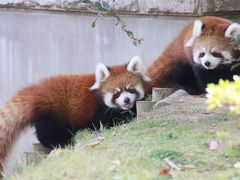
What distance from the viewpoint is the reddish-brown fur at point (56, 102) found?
19.3ft

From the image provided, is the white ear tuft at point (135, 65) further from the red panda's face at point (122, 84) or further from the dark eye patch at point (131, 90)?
the dark eye patch at point (131, 90)

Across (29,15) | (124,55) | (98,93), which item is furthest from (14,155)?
(29,15)

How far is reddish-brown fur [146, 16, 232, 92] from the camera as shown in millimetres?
5867

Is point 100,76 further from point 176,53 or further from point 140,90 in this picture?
point 176,53

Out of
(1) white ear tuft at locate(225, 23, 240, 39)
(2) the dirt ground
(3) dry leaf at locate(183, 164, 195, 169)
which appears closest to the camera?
(3) dry leaf at locate(183, 164, 195, 169)

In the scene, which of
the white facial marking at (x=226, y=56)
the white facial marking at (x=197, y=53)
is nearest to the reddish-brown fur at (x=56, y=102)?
the white facial marking at (x=197, y=53)

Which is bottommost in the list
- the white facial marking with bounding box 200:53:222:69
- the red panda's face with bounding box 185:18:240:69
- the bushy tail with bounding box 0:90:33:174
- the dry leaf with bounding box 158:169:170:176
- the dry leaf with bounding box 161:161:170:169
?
the bushy tail with bounding box 0:90:33:174

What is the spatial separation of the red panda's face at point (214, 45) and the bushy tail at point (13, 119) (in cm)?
157

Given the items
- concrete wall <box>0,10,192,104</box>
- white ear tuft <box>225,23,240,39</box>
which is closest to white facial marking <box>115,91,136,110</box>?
concrete wall <box>0,10,192,104</box>

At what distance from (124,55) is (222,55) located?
1645 mm

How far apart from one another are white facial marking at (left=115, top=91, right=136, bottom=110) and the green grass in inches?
48.6

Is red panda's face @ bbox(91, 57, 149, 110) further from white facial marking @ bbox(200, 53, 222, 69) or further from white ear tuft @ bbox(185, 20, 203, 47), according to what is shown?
white facial marking @ bbox(200, 53, 222, 69)

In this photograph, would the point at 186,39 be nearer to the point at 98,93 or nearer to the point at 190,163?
the point at 98,93

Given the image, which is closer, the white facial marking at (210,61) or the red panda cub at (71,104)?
the white facial marking at (210,61)
